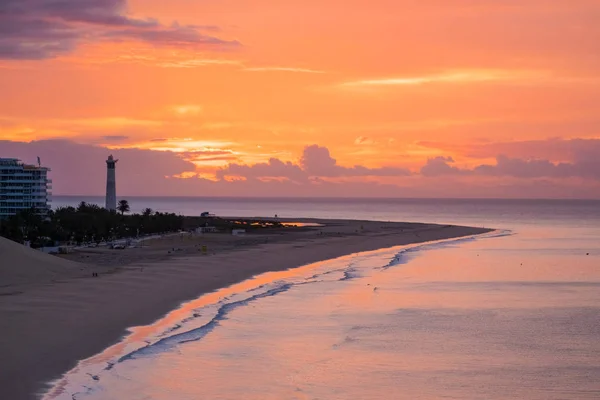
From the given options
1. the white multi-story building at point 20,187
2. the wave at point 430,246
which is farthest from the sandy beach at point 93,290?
the white multi-story building at point 20,187

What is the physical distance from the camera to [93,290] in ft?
123

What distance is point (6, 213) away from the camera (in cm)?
11731

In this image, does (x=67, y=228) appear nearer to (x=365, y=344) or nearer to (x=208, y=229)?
(x=208, y=229)

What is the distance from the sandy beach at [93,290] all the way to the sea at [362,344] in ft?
3.14

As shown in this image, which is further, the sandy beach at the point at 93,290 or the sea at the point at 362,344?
the sandy beach at the point at 93,290

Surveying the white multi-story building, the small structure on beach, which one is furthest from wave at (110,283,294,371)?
the white multi-story building

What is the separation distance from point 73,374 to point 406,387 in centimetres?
924

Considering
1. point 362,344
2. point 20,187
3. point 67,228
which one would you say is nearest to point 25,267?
point 362,344

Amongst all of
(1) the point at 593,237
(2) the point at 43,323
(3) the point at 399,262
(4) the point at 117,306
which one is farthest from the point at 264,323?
(1) the point at 593,237

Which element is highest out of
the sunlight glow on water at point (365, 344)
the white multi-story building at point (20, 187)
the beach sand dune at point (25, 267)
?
the white multi-story building at point (20, 187)

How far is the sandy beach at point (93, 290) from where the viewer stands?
76.9 ft

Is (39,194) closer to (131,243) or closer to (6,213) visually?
(6,213)

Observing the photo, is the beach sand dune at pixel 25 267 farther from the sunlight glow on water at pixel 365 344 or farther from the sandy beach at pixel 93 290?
the sunlight glow on water at pixel 365 344

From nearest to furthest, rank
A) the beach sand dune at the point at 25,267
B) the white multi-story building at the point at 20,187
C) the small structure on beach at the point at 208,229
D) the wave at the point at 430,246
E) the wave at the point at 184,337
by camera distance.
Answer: the wave at the point at 184,337
the beach sand dune at the point at 25,267
the wave at the point at 430,246
the small structure on beach at the point at 208,229
the white multi-story building at the point at 20,187
